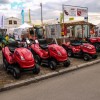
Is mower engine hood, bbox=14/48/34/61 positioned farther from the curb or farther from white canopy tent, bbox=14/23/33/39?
white canopy tent, bbox=14/23/33/39

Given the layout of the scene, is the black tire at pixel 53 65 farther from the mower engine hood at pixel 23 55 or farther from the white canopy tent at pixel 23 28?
the white canopy tent at pixel 23 28

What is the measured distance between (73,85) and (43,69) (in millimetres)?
2662

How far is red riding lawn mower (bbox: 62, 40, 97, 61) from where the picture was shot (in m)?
12.6

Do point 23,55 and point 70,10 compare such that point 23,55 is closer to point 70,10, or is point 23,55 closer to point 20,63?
point 20,63

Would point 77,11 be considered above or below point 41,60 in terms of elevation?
above

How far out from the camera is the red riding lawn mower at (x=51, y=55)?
9938mm

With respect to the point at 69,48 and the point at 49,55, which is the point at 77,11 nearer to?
the point at 69,48

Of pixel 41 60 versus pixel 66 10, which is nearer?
pixel 41 60

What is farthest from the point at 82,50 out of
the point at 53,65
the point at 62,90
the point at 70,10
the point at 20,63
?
the point at 70,10

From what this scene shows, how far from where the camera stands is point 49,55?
10.4 m

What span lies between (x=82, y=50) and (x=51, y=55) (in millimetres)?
3212

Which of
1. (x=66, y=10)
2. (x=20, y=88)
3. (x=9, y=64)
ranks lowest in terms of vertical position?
(x=20, y=88)

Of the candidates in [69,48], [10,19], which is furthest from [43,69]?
[10,19]

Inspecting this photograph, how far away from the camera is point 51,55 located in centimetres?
1020
